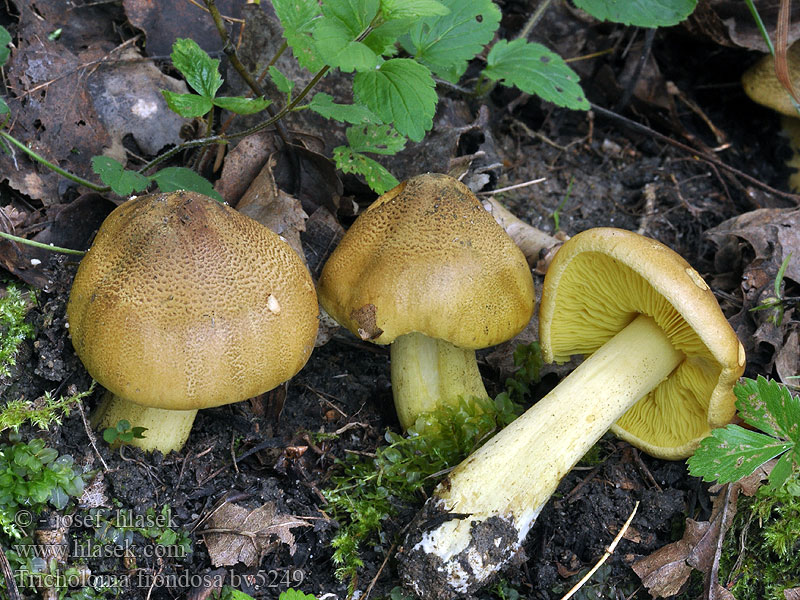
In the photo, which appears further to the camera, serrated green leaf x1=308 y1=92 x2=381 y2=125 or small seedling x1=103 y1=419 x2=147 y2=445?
serrated green leaf x1=308 y1=92 x2=381 y2=125

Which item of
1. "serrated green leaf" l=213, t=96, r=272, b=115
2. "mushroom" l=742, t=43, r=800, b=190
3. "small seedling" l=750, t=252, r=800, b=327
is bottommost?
"small seedling" l=750, t=252, r=800, b=327

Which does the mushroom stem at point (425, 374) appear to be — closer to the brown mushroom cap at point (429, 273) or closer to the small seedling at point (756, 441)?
the brown mushroom cap at point (429, 273)

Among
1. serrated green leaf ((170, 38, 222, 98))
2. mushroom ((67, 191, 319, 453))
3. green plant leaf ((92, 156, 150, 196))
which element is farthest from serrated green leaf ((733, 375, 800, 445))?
green plant leaf ((92, 156, 150, 196))

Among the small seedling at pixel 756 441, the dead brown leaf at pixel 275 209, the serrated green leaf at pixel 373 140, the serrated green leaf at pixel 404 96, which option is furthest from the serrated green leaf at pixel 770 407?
the dead brown leaf at pixel 275 209

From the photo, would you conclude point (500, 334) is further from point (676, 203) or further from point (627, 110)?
point (627, 110)

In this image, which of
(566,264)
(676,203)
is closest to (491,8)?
(566,264)

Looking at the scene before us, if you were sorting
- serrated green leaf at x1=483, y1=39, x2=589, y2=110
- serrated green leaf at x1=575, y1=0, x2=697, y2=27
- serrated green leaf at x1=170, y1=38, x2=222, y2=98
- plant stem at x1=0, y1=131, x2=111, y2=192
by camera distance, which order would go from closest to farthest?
1. serrated green leaf at x1=170, y1=38, x2=222, y2=98
2. plant stem at x1=0, y1=131, x2=111, y2=192
3. serrated green leaf at x1=483, y1=39, x2=589, y2=110
4. serrated green leaf at x1=575, y1=0, x2=697, y2=27

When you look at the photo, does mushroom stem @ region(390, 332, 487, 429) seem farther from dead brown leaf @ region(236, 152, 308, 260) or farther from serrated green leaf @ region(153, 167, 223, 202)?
serrated green leaf @ region(153, 167, 223, 202)

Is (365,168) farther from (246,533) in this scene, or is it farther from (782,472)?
(782,472)
